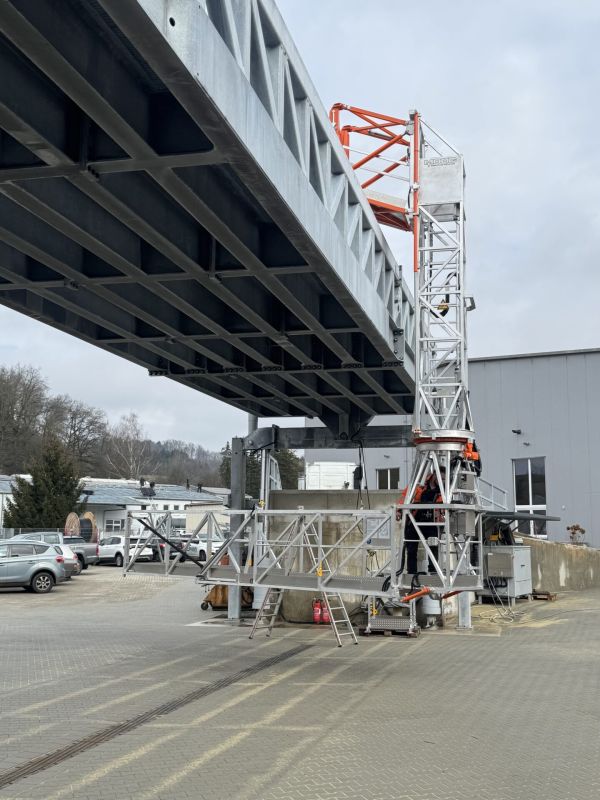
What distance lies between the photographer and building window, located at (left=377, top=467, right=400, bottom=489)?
44.8 m

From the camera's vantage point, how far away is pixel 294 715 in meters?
9.03

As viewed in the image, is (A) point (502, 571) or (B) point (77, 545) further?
(B) point (77, 545)

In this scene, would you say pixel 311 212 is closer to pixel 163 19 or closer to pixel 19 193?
pixel 19 193

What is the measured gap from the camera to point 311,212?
28.0 ft

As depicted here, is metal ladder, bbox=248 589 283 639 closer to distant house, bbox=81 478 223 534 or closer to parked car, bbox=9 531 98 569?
parked car, bbox=9 531 98 569

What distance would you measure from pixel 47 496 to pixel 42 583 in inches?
731

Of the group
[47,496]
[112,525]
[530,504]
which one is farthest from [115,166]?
[112,525]

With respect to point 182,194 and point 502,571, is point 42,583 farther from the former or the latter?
point 182,194

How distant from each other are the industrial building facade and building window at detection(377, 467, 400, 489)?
6120 mm

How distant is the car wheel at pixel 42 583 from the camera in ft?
81.5

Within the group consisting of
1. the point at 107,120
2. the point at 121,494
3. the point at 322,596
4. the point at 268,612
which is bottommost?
the point at 268,612

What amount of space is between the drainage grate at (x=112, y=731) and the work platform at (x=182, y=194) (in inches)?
198

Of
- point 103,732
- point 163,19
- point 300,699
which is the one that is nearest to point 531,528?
point 300,699

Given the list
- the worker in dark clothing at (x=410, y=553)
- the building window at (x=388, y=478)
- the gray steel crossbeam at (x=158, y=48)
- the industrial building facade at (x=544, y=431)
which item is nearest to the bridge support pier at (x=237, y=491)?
the worker in dark clothing at (x=410, y=553)
